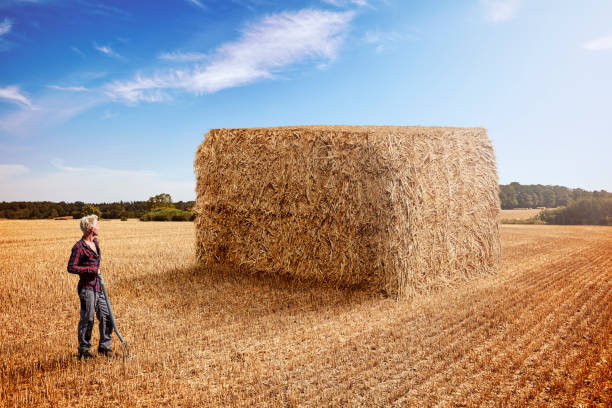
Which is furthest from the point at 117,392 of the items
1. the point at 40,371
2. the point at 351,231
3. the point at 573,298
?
the point at 573,298

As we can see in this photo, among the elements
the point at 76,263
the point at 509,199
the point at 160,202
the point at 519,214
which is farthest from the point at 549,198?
the point at 76,263

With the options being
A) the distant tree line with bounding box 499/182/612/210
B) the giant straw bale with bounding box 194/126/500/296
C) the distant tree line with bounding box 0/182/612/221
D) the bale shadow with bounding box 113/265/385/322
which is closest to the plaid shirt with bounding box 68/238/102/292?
the bale shadow with bounding box 113/265/385/322

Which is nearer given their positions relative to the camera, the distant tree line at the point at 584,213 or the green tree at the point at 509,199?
the distant tree line at the point at 584,213

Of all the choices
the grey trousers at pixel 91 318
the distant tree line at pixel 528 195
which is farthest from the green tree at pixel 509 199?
the grey trousers at pixel 91 318

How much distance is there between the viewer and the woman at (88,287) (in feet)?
15.1

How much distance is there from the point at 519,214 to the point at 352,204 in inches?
1268

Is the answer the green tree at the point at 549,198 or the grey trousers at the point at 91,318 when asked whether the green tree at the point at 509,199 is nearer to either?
the green tree at the point at 549,198

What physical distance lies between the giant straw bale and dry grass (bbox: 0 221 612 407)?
1.73 feet

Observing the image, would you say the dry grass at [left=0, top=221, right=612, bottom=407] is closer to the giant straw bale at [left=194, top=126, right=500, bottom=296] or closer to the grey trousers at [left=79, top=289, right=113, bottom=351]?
the grey trousers at [left=79, top=289, right=113, bottom=351]

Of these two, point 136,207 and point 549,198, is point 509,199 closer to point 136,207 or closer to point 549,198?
point 549,198

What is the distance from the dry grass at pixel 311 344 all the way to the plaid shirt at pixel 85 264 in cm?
88

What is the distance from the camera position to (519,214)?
34.8 meters

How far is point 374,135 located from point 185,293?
463cm

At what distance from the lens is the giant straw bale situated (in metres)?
7.46
